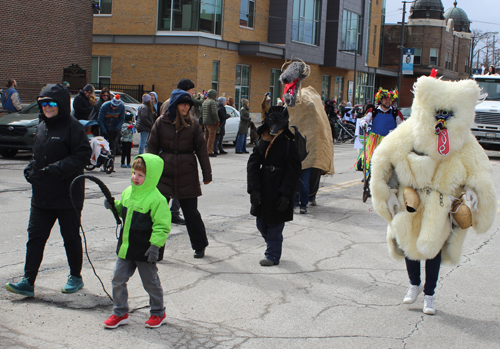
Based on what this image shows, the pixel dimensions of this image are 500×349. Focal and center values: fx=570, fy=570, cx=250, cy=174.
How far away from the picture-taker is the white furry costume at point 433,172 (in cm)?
445

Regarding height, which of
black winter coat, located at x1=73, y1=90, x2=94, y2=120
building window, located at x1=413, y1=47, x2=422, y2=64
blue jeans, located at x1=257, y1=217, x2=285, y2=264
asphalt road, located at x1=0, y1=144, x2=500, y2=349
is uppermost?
building window, located at x1=413, y1=47, x2=422, y2=64

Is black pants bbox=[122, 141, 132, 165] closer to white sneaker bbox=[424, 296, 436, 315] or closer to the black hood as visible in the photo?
the black hood

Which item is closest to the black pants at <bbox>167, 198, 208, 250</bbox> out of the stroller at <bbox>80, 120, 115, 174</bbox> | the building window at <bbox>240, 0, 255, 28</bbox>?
the stroller at <bbox>80, 120, 115, 174</bbox>

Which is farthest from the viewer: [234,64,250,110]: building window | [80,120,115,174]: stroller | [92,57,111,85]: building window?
[234,64,250,110]: building window

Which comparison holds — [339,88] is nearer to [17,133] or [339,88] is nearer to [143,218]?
[17,133]

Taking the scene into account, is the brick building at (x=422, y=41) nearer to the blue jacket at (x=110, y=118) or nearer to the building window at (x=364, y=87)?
the building window at (x=364, y=87)

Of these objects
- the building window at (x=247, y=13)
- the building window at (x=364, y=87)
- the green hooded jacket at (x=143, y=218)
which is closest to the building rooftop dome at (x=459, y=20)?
the building window at (x=364, y=87)

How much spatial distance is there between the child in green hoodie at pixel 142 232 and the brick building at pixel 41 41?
2062 centimetres

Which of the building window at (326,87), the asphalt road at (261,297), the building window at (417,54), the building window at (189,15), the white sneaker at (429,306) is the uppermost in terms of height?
the building window at (417,54)

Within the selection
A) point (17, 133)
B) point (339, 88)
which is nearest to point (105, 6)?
point (17, 133)

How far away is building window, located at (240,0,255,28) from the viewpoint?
30.7m

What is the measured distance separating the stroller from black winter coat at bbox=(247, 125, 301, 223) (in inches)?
272

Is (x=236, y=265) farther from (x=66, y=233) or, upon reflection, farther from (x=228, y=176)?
(x=228, y=176)

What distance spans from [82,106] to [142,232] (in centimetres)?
1057
